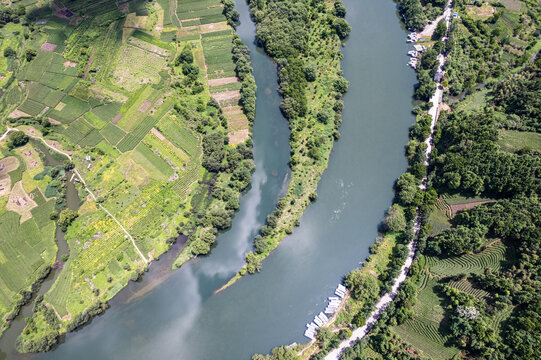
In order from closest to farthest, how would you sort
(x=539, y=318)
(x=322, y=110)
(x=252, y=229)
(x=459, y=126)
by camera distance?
(x=539, y=318) → (x=252, y=229) → (x=459, y=126) → (x=322, y=110)

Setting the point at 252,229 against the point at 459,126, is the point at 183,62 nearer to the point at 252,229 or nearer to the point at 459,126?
the point at 252,229

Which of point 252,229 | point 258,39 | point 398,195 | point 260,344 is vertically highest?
point 258,39

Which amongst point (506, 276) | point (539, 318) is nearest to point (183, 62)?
point (506, 276)

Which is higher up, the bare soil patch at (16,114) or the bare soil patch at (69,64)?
the bare soil patch at (69,64)

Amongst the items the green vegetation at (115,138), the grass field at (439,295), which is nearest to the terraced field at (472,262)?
the grass field at (439,295)

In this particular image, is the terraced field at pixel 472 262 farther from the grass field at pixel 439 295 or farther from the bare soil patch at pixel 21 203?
the bare soil patch at pixel 21 203

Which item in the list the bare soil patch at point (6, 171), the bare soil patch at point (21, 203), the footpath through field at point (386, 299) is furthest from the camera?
the bare soil patch at point (6, 171)

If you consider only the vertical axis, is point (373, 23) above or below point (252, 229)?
above
